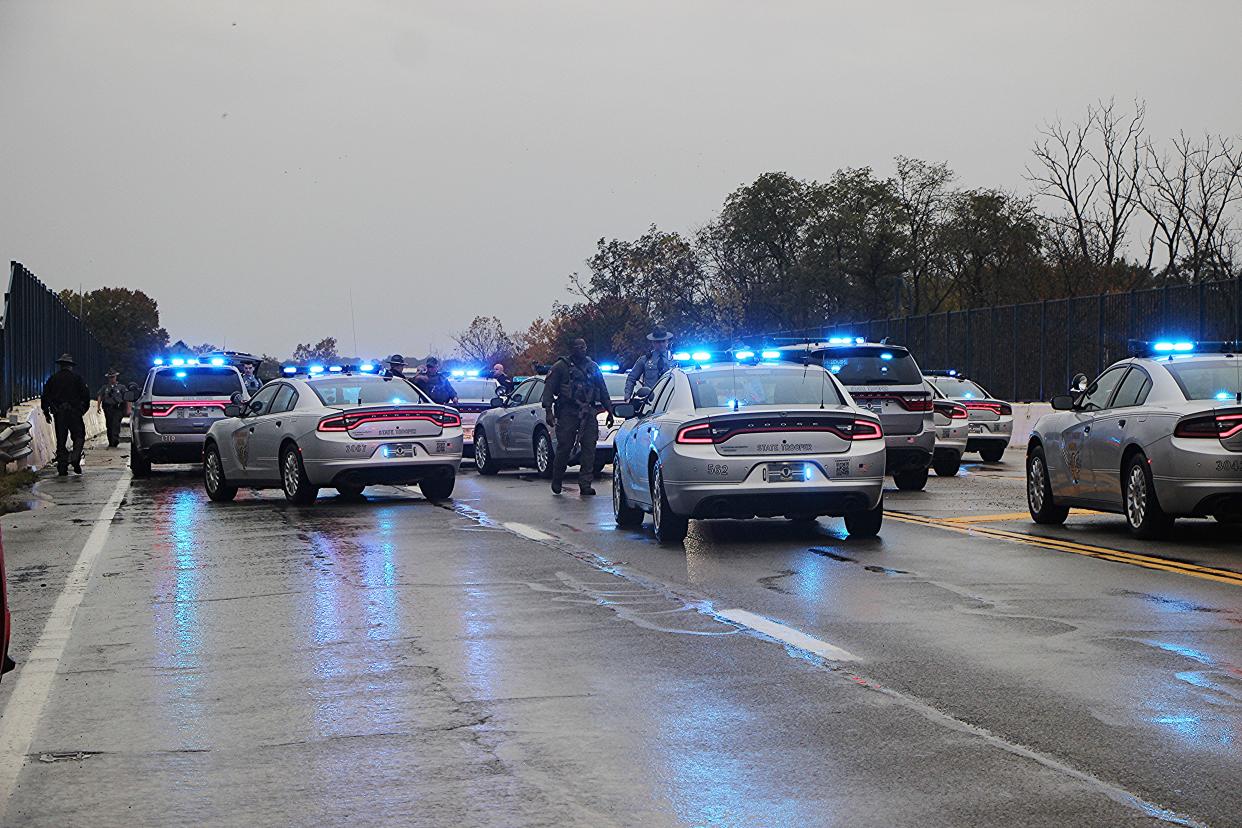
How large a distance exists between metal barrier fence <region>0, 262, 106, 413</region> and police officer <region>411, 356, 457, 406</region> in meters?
10.5

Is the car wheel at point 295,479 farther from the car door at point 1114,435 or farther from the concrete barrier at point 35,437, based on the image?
the concrete barrier at point 35,437

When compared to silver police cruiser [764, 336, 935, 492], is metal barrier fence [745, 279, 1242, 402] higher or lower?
higher

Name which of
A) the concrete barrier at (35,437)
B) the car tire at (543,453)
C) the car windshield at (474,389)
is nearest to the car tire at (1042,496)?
the car tire at (543,453)

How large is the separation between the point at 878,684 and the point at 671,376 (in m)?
8.33

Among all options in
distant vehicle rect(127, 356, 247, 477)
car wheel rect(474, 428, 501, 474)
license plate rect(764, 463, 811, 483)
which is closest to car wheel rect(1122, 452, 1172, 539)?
license plate rect(764, 463, 811, 483)

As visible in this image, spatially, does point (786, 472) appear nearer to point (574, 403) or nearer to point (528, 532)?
point (528, 532)

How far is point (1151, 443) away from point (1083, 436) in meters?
1.44

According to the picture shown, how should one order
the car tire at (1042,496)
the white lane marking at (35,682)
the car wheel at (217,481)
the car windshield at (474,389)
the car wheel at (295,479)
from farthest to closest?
1. the car windshield at (474,389)
2. the car wheel at (217,481)
3. the car wheel at (295,479)
4. the car tire at (1042,496)
5. the white lane marking at (35,682)

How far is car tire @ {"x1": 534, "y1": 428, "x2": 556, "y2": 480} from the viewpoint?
87.5 ft

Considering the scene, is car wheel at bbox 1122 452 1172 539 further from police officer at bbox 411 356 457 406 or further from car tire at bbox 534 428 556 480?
police officer at bbox 411 356 457 406

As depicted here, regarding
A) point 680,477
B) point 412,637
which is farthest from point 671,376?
point 412,637

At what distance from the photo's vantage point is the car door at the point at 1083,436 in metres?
15.9

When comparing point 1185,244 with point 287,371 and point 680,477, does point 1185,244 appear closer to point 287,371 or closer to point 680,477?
point 287,371

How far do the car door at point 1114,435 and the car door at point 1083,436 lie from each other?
0.08 m
